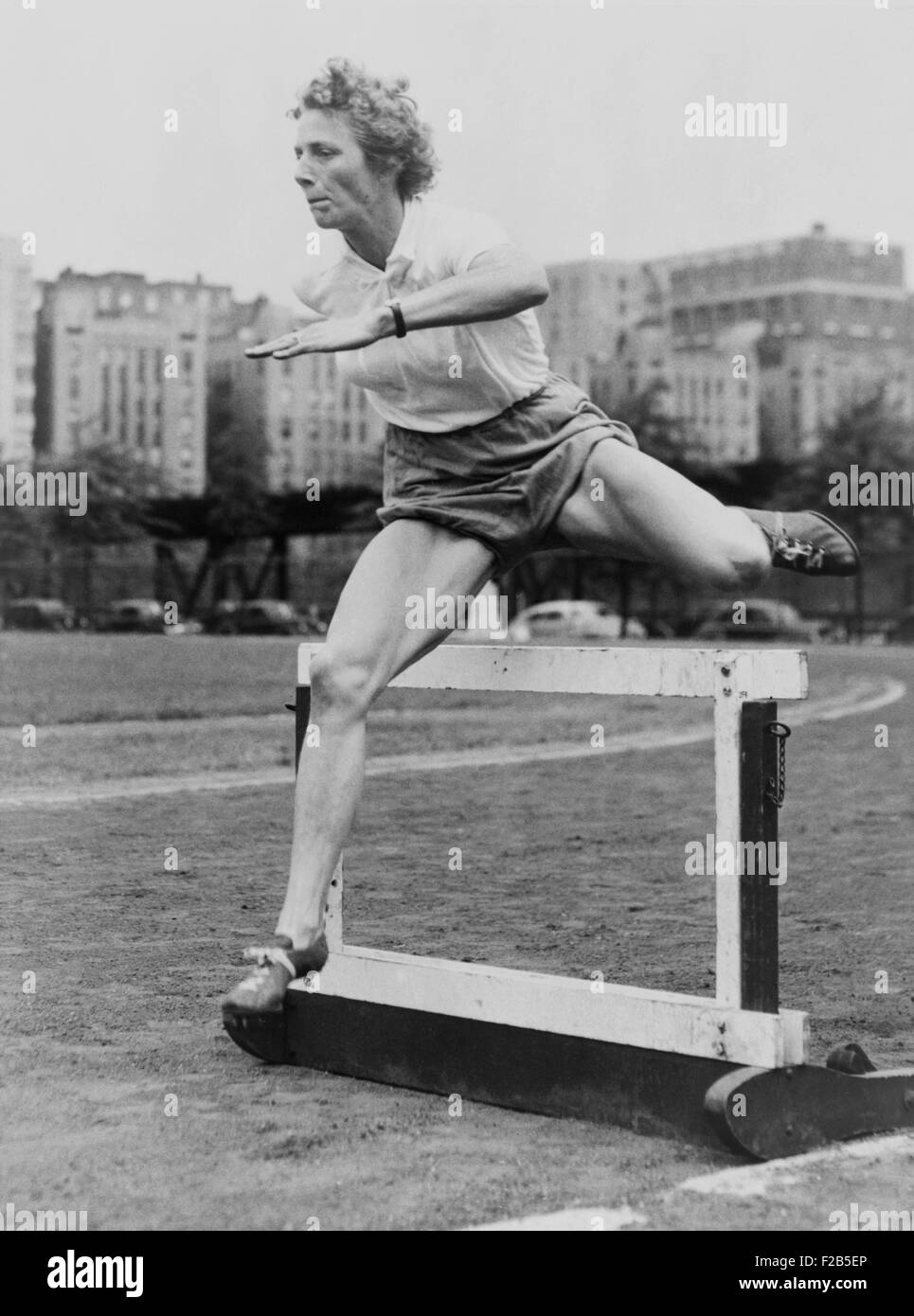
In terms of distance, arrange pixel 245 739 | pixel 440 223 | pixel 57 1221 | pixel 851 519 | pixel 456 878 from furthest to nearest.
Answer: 1. pixel 851 519
2. pixel 245 739
3. pixel 456 878
4. pixel 440 223
5. pixel 57 1221

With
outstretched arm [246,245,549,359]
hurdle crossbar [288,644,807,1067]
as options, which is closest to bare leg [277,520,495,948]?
hurdle crossbar [288,644,807,1067]

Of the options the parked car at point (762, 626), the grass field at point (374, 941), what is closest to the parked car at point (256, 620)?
the parked car at point (762, 626)

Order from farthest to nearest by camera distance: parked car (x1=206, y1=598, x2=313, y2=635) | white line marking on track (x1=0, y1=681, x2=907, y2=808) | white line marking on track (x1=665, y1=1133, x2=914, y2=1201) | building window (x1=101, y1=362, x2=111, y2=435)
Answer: building window (x1=101, y1=362, x2=111, y2=435)
parked car (x1=206, y1=598, x2=313, y2=635)
white line marking on track (x1=0, y1=681, x2=907, y2=808)
white line marking on track (x1=665, y1=1133, x2=914, y2=1201)

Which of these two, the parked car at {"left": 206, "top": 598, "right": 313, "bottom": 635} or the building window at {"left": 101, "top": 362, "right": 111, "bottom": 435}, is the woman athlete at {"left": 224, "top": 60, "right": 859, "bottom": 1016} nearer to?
the parked car at {"left": 206, "top": 598, "right": 313, "bottom": 635}

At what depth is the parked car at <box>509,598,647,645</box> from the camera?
51750 mm

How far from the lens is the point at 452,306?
4.04 metres

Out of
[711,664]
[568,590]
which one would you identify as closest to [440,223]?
[711,664]

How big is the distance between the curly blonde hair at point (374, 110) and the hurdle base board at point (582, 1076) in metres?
1.94

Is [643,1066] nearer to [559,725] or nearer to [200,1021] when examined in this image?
[200,1021]

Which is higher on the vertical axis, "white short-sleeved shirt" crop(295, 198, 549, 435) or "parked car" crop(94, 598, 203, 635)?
"white short-sleeved shirt" crop(295, 198, 549, 435)

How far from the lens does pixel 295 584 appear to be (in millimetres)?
56625

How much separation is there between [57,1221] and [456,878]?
4474mm

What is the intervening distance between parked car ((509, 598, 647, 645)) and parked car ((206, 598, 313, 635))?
5963 millimetres

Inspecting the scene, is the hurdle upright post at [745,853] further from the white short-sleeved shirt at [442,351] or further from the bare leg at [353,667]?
the white short-sleeved shirt at [442,351]
